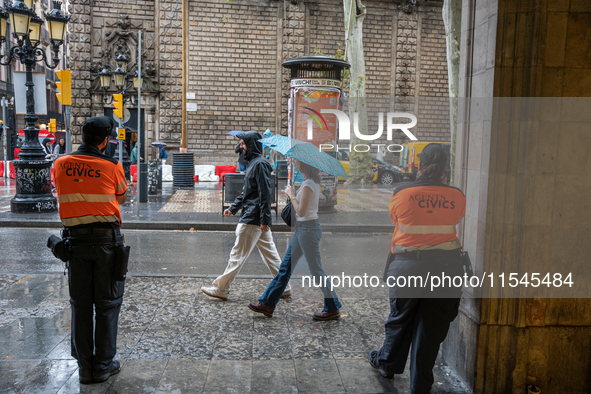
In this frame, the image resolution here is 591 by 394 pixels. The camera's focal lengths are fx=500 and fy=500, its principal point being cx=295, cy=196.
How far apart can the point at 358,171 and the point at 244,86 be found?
818 cm

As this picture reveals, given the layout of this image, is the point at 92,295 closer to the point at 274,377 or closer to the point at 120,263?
the point at 120,263

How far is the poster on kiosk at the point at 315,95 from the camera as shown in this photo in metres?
12.1

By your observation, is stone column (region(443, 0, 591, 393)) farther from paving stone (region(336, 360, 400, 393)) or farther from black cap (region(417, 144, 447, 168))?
paving stone (region(336, 360, 400, 393))

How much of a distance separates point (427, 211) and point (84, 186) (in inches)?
95.4

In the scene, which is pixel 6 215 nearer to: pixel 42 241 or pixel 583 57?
pixel 42 241

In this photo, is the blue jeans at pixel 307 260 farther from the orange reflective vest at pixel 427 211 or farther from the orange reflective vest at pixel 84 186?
the orange reflective vest at pixel 84 186

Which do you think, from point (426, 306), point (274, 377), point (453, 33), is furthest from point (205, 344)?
point (453, 33)

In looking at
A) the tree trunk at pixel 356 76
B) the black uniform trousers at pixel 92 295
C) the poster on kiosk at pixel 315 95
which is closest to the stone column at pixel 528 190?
the black uniform trousers at pixel 92 295

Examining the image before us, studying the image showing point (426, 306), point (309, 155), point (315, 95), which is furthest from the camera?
point (315, 95)

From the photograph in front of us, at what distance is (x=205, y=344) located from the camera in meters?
4.40

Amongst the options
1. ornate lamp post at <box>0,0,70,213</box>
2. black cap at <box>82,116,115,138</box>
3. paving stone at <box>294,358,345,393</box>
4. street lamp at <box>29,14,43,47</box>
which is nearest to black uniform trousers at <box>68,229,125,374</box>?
black cap at <box>82,116,115,138</box>

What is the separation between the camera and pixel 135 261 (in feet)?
26.1

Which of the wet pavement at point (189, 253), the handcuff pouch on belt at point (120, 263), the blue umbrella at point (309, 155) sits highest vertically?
the blue umbrella at point (309, 155)

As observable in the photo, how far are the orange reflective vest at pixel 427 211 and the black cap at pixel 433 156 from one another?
0.13 m
